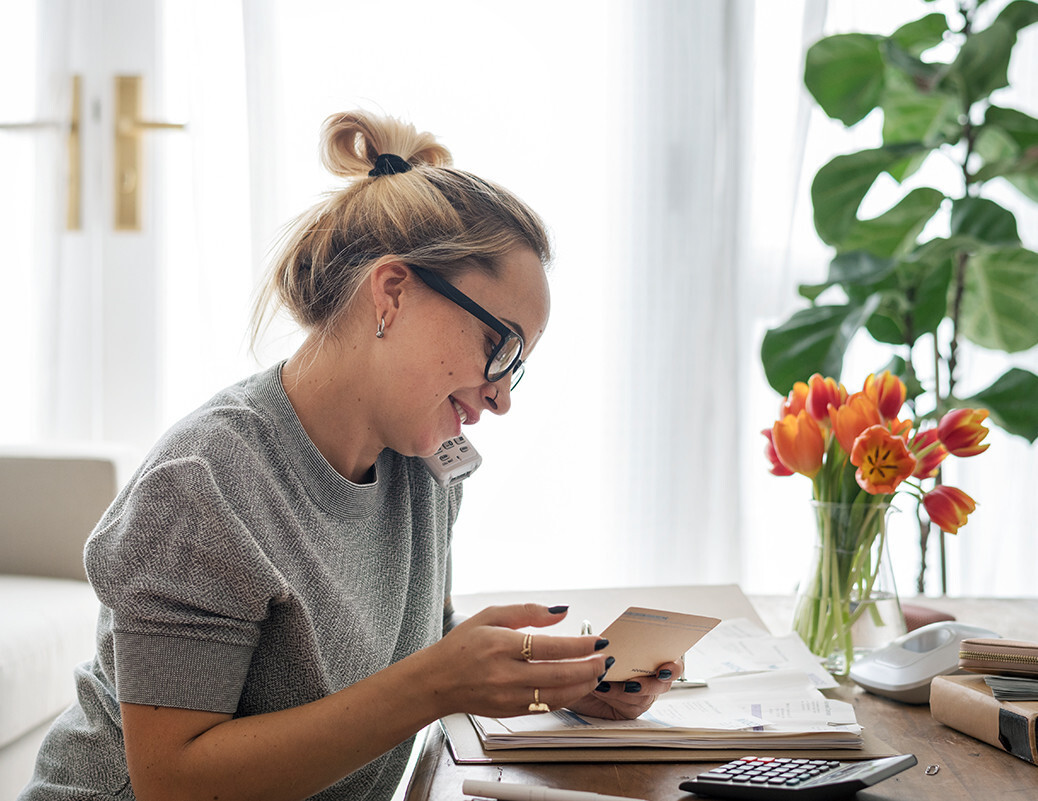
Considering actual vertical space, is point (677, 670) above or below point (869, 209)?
below

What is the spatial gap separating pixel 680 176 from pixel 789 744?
2053mm

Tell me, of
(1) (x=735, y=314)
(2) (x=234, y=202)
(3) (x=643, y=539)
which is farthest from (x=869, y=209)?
(2) (x=234, y=202)

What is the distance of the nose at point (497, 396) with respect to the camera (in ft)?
3.30

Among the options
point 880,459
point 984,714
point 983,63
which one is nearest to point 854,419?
point 880,459

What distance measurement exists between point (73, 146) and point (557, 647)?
2.49 m

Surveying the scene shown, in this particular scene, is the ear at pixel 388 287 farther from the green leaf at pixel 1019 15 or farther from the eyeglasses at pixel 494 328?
the green leaf at pixel 1019 15

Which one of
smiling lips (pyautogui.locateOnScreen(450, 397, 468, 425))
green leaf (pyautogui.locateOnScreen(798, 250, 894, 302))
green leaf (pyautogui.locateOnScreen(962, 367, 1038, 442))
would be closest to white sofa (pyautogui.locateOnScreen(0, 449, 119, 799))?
smiling lips (pyautogui.locateOnScreen(450, 397, 468, 425))

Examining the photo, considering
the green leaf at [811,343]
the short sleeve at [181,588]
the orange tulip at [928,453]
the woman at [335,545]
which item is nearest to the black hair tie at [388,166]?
the woman at [335,545]

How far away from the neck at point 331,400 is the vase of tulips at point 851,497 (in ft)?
1.55

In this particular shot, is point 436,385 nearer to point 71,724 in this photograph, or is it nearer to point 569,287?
point 71,724

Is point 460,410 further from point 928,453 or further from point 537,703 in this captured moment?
point 928,453

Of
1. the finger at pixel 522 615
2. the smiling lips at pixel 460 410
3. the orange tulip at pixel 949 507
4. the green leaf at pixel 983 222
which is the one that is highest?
the green leaf at pixel 983 222

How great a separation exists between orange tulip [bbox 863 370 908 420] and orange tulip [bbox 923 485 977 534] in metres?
0.10

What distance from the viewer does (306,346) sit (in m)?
1.02
